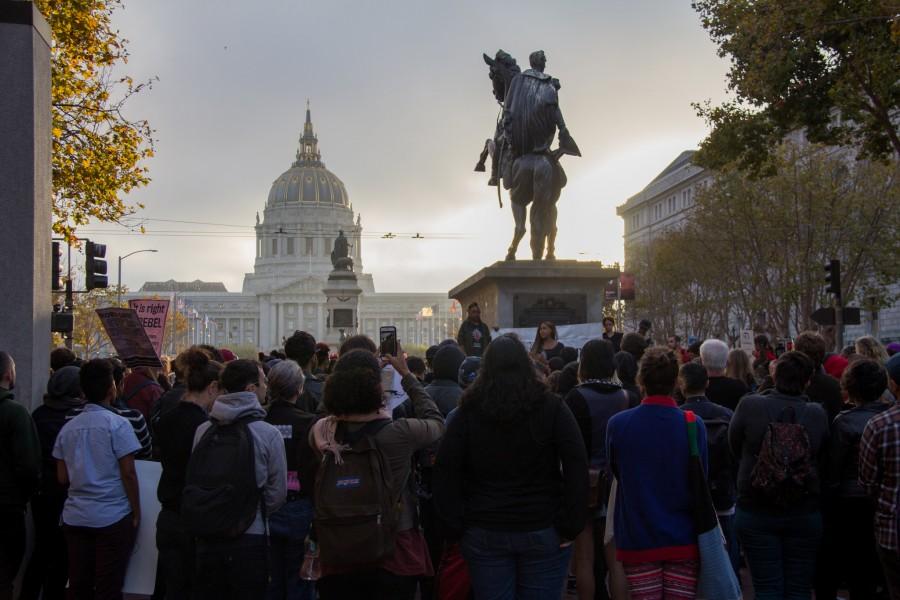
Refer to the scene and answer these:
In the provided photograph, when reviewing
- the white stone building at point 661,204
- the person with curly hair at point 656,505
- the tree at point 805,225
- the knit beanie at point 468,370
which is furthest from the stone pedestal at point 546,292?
the white stone building at point 661,204

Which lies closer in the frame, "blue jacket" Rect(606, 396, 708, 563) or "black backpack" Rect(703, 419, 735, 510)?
"blue jacket" Rect(606, 396, 708, 563)

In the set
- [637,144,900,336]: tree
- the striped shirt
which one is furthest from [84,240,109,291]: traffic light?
[637,144,900,336]: tree

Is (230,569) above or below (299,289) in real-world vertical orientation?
below

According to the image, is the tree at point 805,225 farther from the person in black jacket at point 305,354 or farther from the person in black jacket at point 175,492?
the person in black jacket at point 175,492

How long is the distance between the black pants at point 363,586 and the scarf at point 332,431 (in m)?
0.59

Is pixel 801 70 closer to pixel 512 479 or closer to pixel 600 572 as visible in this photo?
pixel 600 572

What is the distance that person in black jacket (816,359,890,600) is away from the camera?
718cm

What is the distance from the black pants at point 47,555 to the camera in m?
8.03

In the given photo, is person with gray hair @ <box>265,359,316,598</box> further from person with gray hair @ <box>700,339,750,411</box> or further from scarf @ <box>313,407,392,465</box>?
person with gray hair @ <box>700,339,750,411</box>

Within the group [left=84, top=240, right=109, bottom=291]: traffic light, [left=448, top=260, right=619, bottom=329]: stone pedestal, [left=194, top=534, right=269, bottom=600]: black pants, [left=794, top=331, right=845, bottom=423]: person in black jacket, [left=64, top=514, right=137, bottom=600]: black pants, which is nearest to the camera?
[left=194, top=534, right=269, bottom=600]: black pants

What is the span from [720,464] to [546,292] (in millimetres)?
8258

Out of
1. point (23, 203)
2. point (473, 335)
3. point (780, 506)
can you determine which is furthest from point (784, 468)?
point (473, 335)

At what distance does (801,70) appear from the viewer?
17609 millimetres

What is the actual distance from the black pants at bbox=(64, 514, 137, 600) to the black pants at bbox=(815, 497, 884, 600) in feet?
15.4
